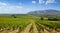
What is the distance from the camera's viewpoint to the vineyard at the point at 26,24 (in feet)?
6.38

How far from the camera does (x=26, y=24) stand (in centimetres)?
196

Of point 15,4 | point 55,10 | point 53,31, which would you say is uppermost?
point 15,4

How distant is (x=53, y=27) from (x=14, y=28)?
2.15ft

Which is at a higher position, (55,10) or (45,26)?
(55,10)

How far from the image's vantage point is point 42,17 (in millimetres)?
2029

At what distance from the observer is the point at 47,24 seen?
2.00m

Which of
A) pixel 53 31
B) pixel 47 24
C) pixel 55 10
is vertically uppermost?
pixel 55 10

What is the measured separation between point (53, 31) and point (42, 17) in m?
0.30

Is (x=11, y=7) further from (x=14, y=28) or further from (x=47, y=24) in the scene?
(x=47, y=24)

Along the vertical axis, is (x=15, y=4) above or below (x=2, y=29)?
above

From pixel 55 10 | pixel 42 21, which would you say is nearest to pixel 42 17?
pixel 42 21

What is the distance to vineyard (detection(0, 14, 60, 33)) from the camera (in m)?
1.95

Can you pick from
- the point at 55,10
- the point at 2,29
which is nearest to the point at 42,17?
the point at 55,10

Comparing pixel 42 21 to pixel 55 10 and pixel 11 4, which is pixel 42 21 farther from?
pixel 11 4
